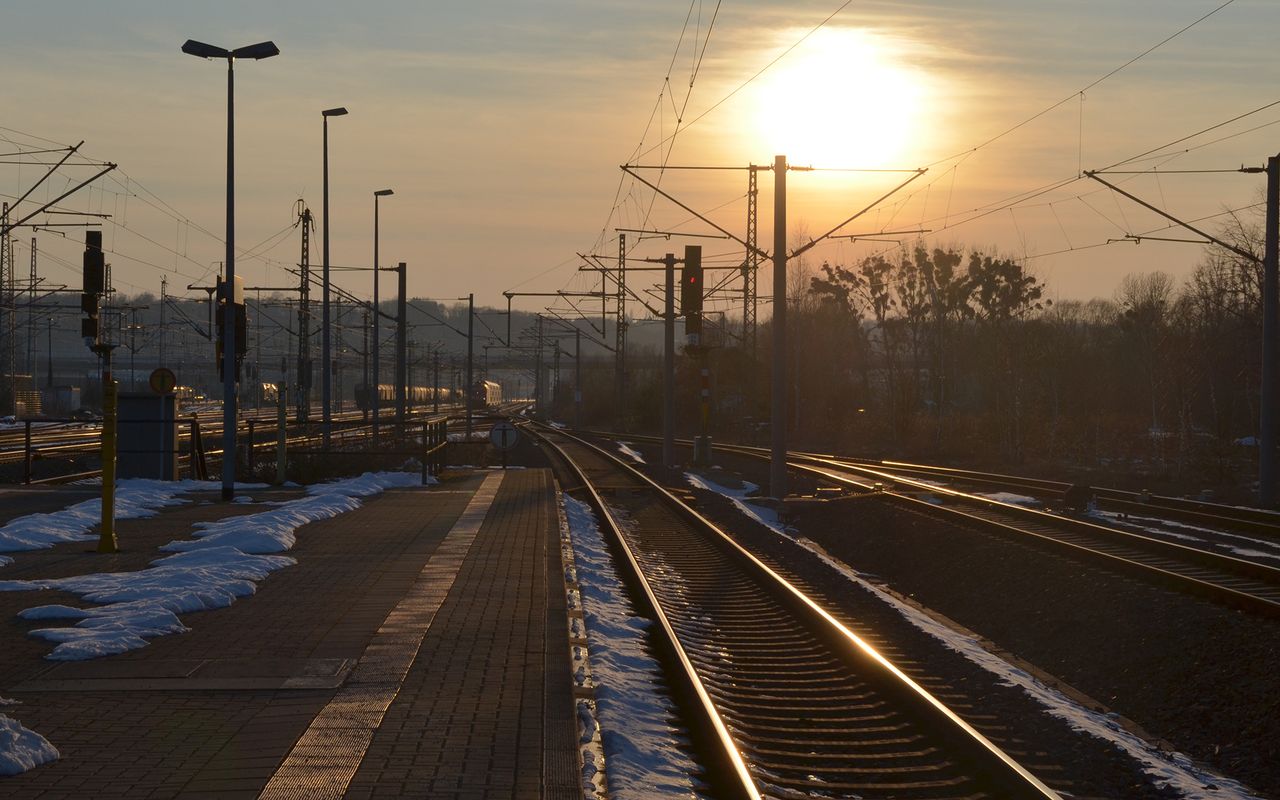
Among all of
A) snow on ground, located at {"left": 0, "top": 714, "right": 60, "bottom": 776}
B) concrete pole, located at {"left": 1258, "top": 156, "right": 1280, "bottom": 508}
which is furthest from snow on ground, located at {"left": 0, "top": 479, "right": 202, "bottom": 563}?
concrete pole, located at {"left": 1258, "top": 156, "right": 1280, "bottom": 508}

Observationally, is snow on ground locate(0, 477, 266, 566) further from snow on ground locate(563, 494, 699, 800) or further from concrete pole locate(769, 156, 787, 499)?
concrete pole locate(769, 156, 787, 499)

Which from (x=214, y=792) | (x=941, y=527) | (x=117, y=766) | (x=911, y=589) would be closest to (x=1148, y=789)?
(x=214, y=792)

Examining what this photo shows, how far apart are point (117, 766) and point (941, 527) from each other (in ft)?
49.7

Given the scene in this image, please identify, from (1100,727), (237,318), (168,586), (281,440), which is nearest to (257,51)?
(237,318)

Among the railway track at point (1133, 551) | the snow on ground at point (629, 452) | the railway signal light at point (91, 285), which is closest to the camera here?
the railway track at point (1133, 551)

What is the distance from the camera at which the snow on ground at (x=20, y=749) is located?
6.54 m

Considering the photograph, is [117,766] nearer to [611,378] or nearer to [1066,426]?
[1066,426]

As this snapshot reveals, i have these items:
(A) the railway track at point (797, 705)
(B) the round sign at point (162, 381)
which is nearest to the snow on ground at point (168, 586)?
(A) the railway track at point (797, 705)

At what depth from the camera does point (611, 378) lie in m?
104

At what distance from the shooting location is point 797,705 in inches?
372

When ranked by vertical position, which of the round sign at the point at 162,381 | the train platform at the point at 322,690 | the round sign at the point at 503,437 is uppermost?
the round sign at the point at 162,381

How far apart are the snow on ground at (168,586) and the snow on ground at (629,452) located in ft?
89.1

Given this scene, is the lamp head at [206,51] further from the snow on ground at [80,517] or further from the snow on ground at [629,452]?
the snow on ground at [629,452]

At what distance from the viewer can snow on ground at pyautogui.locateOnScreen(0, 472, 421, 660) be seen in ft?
33.3
